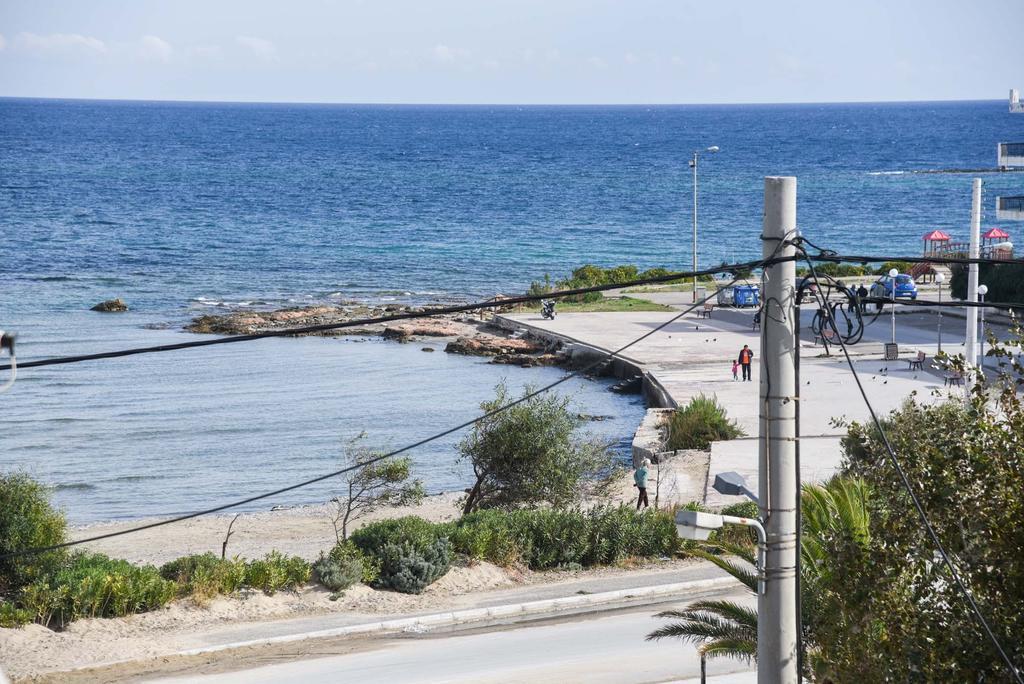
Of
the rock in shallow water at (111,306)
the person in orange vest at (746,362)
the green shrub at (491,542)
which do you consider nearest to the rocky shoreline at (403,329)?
the rock in shallow water at (111,306)

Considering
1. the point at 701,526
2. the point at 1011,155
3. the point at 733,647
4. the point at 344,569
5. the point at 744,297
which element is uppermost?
the point at 1011,155

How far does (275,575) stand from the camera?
65.1 ft

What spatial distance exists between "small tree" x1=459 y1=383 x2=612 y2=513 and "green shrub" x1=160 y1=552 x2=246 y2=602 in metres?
7.08

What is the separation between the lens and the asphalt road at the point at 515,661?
16.3 m

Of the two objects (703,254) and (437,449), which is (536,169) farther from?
(437,449)

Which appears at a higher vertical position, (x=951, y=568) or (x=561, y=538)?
(x=951, y=568)

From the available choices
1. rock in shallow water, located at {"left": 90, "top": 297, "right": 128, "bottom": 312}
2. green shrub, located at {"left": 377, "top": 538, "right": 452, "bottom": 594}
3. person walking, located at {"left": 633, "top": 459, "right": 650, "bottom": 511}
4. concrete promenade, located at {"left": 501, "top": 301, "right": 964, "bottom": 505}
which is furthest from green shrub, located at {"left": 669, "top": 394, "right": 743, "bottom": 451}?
rock in shallow water, located at {"left": 90, "top": 297, "right": 128, "bottom": 312}

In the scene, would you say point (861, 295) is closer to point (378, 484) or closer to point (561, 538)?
point (561, 538)

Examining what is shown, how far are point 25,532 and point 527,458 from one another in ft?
35.2

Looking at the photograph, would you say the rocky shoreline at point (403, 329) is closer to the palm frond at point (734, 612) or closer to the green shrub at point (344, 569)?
the green shrub at point (344, 569)

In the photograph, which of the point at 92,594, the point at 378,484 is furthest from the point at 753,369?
→ the point at 92,594

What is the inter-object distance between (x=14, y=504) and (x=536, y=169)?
170 m

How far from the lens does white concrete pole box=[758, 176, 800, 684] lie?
303 inches

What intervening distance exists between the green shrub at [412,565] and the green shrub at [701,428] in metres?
13.5
